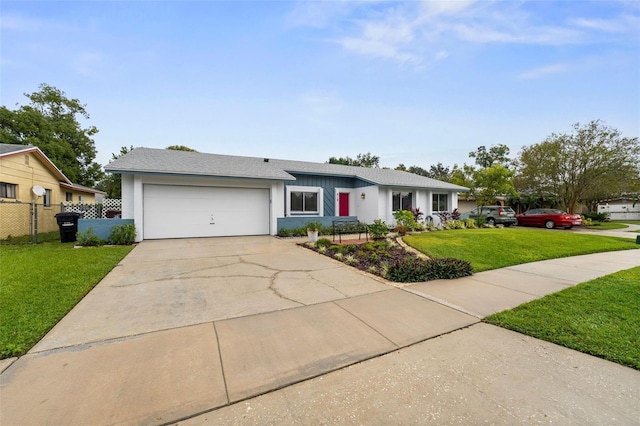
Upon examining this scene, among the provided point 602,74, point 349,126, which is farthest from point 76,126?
point 602,74

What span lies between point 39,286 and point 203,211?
7.35m

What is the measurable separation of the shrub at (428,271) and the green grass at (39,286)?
5.68 meters

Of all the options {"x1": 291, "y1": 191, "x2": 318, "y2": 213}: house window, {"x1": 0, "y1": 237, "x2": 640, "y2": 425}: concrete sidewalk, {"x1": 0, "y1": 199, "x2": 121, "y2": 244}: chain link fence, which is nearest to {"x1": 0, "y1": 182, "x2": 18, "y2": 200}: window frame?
{"x1": 0, "y1": 199, "x2": 121, "y2": 244}: chain link fence

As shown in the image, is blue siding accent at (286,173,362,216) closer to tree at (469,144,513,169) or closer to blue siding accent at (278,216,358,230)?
blue siding accent at (278,216,358,230)

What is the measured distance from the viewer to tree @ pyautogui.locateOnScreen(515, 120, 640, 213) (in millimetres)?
20656

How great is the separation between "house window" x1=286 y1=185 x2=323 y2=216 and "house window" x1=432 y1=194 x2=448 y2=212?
7958 mm

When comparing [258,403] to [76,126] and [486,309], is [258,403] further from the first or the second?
[76,126]

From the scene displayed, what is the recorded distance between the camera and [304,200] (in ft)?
49.1

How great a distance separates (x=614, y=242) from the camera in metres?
11.0

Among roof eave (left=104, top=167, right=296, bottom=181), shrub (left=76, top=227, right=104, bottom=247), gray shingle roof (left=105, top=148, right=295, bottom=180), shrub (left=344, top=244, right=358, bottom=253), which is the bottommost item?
shrub (left=344, top=244, right=358, bottom=253)

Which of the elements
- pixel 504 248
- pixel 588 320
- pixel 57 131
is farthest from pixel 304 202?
pixel 57 131

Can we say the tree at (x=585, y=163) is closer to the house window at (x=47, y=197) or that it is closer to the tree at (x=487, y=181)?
the tree at (x=487, y=181)

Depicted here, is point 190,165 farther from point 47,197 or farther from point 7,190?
point 47,197

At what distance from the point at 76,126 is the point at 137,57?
77.4ft
